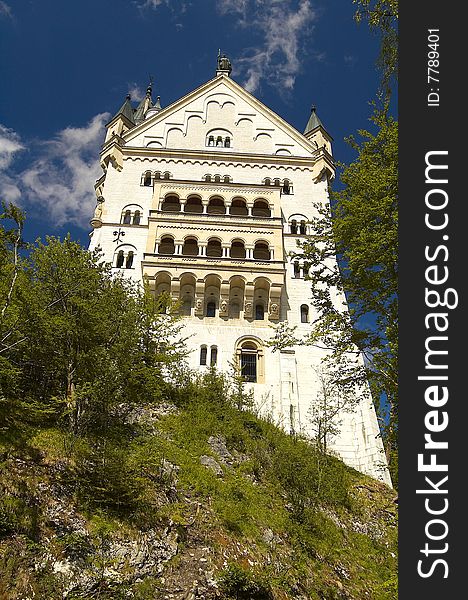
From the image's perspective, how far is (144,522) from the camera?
1362cm

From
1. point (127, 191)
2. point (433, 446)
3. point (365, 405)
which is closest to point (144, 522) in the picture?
point (433, 446)

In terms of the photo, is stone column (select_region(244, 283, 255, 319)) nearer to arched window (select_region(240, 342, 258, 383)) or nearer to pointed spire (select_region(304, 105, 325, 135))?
arched window (select_region(240, 342, 258, 383))

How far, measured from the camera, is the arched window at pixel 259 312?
1209 inches

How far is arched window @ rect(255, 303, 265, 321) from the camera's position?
30719 millimetres

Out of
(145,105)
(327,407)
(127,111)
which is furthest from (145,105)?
(327,407)

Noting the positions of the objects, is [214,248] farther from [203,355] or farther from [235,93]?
[235,93]

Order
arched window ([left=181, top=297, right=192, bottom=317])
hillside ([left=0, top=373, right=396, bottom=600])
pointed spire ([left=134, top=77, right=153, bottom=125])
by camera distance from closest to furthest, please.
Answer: hillside ([left=0, top=373, right=396, bottom=600])
arched window ([left=181, top=297, right=192, bottom=317])
pointed spire ([left=134, top=77, right=153, bottom=125])

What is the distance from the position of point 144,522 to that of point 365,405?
16492 millimetres

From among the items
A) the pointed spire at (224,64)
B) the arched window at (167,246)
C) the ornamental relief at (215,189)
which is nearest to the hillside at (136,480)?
the arched window at (167,246)

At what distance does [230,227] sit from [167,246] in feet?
13.0

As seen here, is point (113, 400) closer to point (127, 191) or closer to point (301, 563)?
point (301, 563)

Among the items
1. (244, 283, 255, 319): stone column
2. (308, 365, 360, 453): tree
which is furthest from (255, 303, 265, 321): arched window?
(308, 365, 360, 453): tree

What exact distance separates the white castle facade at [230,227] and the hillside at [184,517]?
18.6 feet

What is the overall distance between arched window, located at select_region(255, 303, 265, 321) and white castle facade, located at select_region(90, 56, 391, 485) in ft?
0.19
